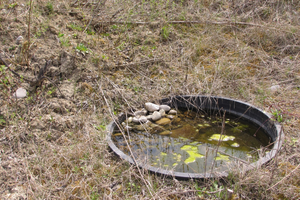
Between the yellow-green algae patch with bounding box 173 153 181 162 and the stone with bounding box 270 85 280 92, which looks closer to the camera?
the yellow-green algae patch with bounding box 173 153 181 162

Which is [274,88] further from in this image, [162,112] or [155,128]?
[155,128]

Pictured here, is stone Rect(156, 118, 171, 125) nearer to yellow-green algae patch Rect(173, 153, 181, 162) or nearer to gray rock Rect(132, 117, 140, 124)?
gray rock Rect(132, 117, 140, 124)

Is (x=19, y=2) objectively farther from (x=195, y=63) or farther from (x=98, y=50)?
(x=195, y=63)

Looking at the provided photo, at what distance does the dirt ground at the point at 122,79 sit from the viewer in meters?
1.78

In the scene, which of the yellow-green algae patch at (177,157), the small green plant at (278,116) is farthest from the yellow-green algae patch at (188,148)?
the small green plant at (278,116)

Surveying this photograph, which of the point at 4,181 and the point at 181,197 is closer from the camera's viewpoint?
the point at 181,197

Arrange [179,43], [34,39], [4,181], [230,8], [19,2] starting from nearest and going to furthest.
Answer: [4,181] → [34,39] → [19,2] → [179,43] → [230,8]

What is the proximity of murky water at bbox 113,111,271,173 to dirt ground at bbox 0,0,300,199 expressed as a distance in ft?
0.94

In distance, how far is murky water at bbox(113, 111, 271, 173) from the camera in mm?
2150

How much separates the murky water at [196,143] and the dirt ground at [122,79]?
0.29 meters

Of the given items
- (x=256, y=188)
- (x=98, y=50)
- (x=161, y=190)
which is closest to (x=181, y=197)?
(x=161, y=190)

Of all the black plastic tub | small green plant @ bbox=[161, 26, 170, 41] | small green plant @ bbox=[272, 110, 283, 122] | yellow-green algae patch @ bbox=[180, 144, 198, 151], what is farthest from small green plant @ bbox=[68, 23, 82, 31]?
small green plant @ bbox=[272, 110, 283, 122]

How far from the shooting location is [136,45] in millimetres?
3904

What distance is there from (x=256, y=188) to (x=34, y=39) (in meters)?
2.96
